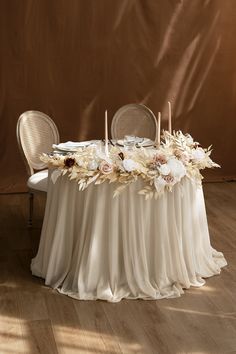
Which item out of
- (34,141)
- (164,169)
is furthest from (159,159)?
(34,141)

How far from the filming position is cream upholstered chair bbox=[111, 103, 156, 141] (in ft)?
16.1

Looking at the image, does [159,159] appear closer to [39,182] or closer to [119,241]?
[119,241]

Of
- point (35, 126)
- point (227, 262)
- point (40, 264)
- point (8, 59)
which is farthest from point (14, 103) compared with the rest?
point (227, 262)

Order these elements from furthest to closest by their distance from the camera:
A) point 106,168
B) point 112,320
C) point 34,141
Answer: point 34,141, point 106,168, point 112,320

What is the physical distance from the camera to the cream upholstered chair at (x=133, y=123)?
4.91 metres

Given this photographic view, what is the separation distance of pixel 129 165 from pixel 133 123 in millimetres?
1735

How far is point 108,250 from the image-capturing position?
333cm

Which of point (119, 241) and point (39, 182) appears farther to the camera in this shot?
point (39, 182)

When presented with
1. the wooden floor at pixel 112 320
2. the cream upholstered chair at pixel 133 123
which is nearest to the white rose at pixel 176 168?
the wooden floor at pixel 112 320

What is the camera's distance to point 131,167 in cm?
324

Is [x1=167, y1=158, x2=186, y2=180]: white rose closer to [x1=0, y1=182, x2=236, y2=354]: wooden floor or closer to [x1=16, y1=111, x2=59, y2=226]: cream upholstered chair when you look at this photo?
[x1=0, y1=182, x2=236, y2=354]: wooden floor

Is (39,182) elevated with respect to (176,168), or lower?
lower

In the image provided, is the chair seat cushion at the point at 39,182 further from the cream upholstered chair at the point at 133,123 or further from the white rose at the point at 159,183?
the white rose at the point at 159,183

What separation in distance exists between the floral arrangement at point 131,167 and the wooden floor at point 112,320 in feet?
2.07
